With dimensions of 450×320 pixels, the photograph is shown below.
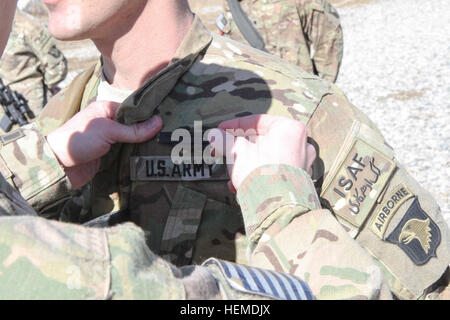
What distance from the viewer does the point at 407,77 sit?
11.1 meters

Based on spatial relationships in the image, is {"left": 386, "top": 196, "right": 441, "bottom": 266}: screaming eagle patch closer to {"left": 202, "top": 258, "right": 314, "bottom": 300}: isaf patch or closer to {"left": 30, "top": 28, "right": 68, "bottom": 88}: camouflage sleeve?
{"left": 202, "top": 258, "right": 314, "bottom": 300}: isaf patch

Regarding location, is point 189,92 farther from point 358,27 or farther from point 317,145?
point 358,27

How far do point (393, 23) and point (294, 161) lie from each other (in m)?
15.6

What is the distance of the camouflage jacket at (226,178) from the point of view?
5.74 feet

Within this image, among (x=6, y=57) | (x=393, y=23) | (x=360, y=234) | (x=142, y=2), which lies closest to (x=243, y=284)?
(x=360, y=234)

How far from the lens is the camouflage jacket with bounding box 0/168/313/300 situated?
31.3 inches

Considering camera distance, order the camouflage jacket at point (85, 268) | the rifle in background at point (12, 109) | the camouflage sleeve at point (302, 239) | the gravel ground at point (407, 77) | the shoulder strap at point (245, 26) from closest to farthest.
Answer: the camouflage jacket at point (85, 268)
the camouflage sleeve at point (302, 239)
the shoulder strap at point (245, 26)
the rifle in background at point (12, 109)
the gravel ground at point (407, 77)

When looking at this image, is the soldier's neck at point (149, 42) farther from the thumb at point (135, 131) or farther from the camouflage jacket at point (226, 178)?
the thumb at point (135, 131)

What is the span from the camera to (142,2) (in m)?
1.89

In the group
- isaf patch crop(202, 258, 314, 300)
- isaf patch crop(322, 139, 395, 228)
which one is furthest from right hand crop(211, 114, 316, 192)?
isaf patch crop(202, 258, 314, 300)

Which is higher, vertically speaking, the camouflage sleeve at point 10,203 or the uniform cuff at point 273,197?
the camouflage sleeve at point 10,203

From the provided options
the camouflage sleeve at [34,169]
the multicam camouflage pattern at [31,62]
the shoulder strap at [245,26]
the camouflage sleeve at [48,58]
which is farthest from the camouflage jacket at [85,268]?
the camouflage sleeve at [48,58]

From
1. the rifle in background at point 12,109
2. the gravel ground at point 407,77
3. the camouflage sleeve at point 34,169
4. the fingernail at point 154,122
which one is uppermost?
the fingernail at point 154,122

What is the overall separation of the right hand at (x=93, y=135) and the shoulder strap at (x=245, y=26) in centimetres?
357
